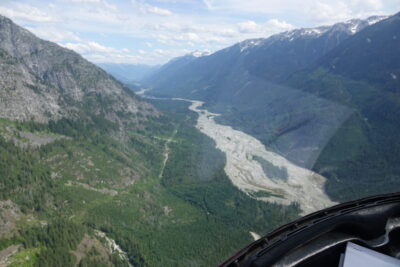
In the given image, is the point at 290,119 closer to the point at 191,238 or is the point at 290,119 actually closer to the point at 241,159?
the point at 241,159

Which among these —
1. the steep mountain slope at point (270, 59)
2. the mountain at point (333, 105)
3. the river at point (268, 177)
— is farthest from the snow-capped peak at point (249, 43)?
the river at point (268, 177)

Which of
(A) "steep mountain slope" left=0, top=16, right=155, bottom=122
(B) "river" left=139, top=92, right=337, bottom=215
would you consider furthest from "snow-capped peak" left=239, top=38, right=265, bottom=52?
(B) "river" left=139, top=92, right=337, bottom=215

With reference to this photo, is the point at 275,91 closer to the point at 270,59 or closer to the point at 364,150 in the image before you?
the point at 270,59

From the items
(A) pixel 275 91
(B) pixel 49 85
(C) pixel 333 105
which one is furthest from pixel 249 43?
(B) pixel 49 85

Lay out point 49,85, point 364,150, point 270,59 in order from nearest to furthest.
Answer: point 364,150
point 49,85
point 270,59

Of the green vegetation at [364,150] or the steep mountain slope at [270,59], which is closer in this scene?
the green vegetation at [364,150]

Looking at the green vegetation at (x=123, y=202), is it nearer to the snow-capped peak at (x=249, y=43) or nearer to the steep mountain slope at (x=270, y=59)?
the steep mountain slope at (x=270, y=59)
